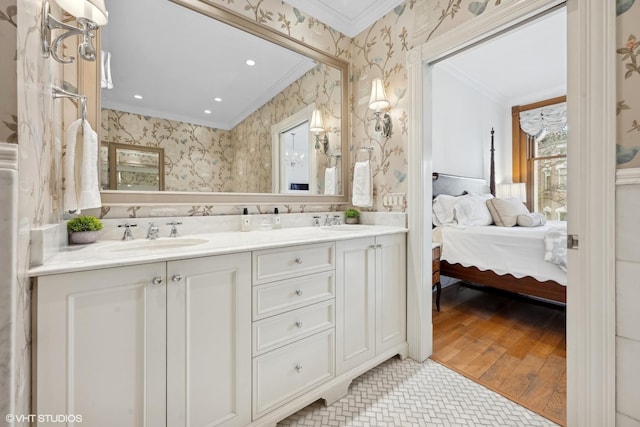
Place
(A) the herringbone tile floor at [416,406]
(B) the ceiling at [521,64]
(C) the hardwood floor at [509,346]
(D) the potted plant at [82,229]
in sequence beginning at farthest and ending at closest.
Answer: (B) the ceiling at [521,64] → (C) the hardwood floor at [509,346] → (A) the herringbone tile floor at [416,406] → (D) the potted plant at [82,229]

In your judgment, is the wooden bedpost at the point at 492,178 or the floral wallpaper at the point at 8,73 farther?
the wooden bedpost at the point at 492,178

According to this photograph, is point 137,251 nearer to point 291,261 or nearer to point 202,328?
point 202,328

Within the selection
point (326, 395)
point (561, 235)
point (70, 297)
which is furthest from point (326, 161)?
point (561, 235)

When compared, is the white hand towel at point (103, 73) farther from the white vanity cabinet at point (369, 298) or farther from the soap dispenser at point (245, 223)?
the white vanity cabinet at point (369, 298)

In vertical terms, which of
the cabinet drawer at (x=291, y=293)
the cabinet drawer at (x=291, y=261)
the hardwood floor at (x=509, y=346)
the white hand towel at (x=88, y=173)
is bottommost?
the hardwood floor at (x=509, y=346)

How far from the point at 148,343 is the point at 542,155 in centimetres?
602

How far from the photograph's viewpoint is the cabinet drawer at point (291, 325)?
1243 millimetres

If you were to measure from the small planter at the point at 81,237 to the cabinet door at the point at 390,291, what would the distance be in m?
1.51

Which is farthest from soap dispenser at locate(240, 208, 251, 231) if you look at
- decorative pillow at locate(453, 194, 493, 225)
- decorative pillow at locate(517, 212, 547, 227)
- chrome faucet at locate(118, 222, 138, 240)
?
decorative pillow at locate(517, 212, 547, 227)

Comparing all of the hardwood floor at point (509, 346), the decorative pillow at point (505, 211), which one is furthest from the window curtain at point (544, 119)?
the hardwood floor at point (509, 346)

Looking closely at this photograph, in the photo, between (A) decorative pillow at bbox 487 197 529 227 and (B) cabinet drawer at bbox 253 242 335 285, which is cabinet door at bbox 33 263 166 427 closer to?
(B) cabinet drawer at bbox 253 242 335 285

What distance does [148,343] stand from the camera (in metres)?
0.96

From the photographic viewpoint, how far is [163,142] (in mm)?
1610

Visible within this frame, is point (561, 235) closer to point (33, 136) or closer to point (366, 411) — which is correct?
point (366, 411)
